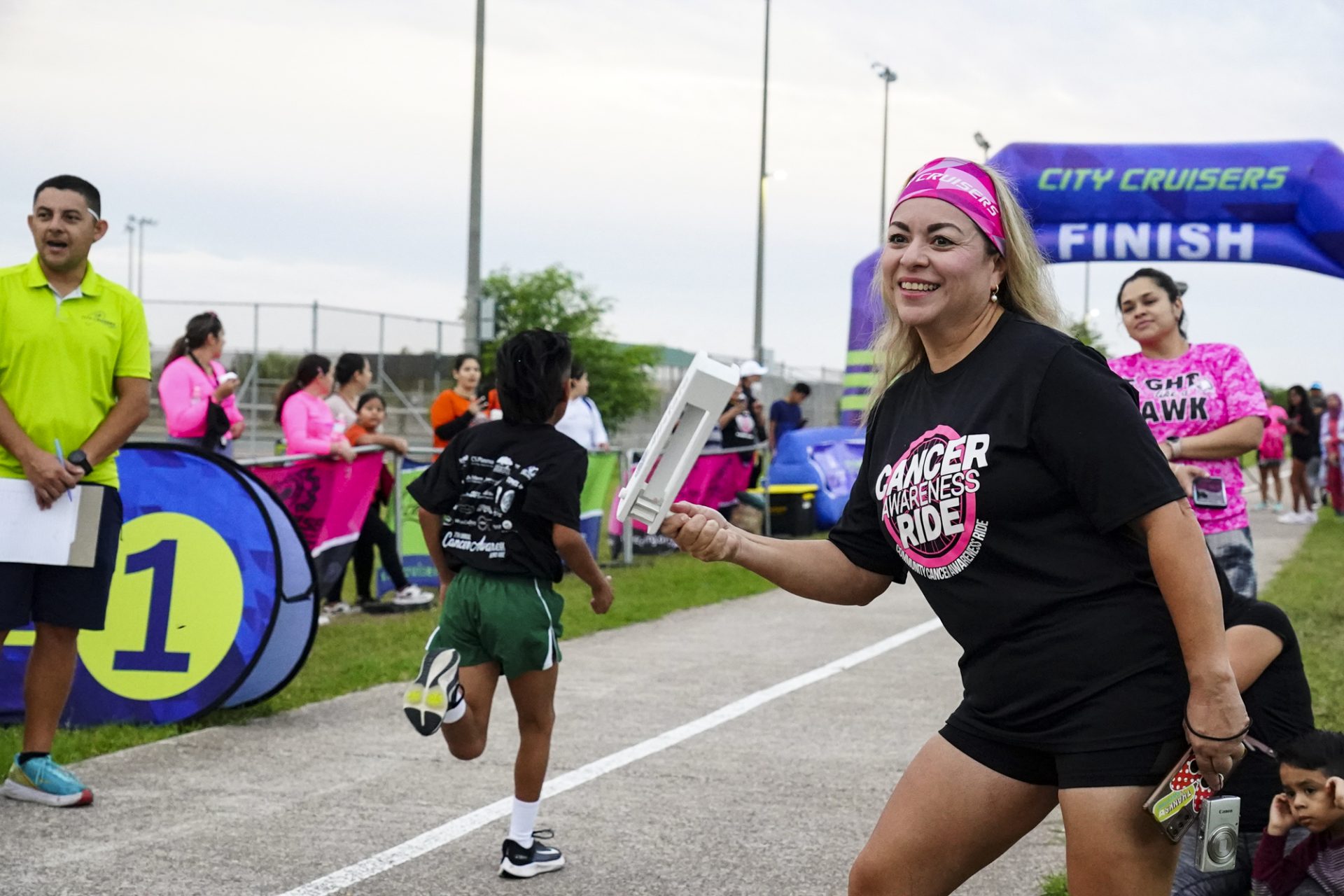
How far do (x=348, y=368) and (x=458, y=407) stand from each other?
1030 mm

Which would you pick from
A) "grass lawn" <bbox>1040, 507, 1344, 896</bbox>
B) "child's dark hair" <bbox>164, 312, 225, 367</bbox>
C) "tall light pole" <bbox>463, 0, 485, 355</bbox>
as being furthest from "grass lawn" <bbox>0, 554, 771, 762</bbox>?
"tall light pole" <bbox>463, 0, 485, 355</bbox>

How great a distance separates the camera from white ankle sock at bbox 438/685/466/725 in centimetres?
448

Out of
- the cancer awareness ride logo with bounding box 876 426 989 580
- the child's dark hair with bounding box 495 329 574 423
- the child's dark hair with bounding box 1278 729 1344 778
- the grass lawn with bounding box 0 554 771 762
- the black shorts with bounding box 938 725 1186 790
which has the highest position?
the child's dark hair with bounding box 495 329 574 423

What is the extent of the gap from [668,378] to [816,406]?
4.14 metres

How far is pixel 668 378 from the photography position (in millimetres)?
38469

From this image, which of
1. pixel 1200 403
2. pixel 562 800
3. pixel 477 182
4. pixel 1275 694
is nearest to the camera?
pixel 1275 694

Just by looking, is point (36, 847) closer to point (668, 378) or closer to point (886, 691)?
point (886, 691)

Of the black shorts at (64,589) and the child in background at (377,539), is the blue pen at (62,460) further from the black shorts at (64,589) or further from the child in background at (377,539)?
the child in background at (377,539)

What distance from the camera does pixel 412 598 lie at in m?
10.9

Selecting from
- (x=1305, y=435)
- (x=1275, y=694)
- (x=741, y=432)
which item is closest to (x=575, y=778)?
(x=1275, y=694)

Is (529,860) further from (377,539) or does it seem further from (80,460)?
Answer: (377,539)

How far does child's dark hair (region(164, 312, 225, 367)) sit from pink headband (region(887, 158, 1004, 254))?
7079mm

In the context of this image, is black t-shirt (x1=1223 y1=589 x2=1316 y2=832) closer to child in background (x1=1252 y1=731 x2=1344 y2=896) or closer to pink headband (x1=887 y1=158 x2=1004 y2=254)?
child in background (x1=1252 y1=731 x2=1344 y2=896)

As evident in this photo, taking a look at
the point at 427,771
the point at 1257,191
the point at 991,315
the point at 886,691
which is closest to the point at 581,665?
the point at 886,691
